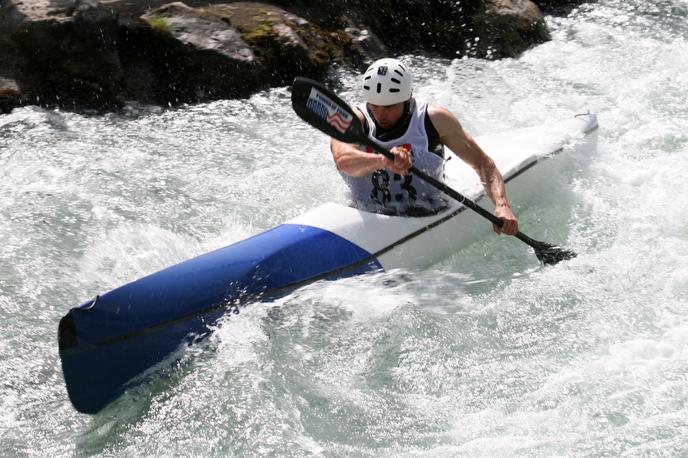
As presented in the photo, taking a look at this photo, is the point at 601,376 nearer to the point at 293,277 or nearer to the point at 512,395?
the point at 512,395

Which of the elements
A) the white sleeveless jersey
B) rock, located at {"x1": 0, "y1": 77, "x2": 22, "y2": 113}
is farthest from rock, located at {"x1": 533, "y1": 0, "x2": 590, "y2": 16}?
rock, located at {"x1": 0, "y1": 77, "x2": 22, "y2": 113}

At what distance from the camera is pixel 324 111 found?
14.3ft

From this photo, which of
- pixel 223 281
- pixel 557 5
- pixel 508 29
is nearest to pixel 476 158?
pixel 223 281

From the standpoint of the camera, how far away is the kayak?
12.8 ft

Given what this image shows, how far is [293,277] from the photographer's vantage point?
4.21 metres

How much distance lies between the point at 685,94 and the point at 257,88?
322 cm

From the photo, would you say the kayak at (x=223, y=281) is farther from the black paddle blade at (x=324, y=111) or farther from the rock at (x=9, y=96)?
the rock at (x=9, y=96)

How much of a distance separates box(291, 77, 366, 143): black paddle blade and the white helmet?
166mm

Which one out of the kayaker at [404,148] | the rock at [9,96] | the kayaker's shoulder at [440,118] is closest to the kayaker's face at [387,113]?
the kayaker at [404,148]

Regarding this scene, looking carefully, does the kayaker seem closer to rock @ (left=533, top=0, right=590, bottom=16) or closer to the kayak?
the kayak

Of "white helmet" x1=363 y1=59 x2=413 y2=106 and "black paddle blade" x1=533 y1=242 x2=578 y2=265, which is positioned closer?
"white helmet" x1=363 y1=59 x2=413 y2=106

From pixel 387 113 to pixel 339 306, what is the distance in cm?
99

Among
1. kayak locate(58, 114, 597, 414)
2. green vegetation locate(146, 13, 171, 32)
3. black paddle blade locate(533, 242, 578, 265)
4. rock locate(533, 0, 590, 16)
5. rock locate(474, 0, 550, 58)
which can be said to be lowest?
rock locate(533, 0, 590, 16)

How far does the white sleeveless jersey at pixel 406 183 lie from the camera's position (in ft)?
15.1
